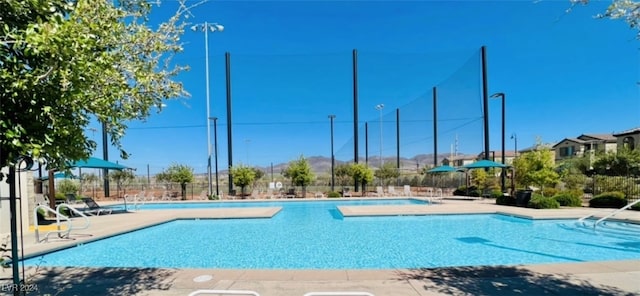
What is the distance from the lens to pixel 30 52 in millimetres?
2018

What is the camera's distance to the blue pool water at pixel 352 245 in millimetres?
6672

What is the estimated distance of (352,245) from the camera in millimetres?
8070

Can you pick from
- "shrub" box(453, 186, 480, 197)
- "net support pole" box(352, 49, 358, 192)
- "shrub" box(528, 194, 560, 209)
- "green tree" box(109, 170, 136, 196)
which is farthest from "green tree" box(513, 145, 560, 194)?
"green tree" box(109, 170, 136, 196)

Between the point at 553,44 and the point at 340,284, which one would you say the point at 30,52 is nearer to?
the point at 340,284

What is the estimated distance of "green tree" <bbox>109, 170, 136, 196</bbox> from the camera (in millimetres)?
25391

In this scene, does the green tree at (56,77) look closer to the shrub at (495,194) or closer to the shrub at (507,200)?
the shrub at (507,200)

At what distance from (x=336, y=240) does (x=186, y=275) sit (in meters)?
4.64

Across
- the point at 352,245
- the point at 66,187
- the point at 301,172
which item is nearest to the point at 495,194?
the point at 301,172

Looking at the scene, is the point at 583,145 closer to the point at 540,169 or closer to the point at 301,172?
the point at 540,169

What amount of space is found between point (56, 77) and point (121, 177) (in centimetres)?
2672

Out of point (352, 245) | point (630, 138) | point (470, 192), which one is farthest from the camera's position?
point (630, 138)

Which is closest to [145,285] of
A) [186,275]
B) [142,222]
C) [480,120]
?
[186,275]

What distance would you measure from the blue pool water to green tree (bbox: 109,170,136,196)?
16584 millimetres

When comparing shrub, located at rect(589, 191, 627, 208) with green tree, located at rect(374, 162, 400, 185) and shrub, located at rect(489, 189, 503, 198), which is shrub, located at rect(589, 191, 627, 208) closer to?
shrub, located at rect(489, 189, 503, 198)
